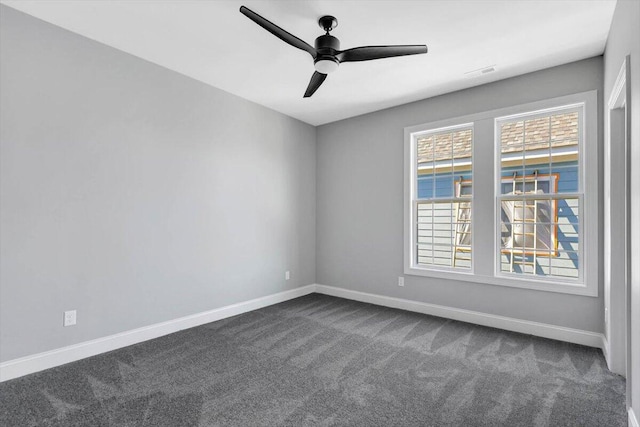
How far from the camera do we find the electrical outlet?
2.67 m

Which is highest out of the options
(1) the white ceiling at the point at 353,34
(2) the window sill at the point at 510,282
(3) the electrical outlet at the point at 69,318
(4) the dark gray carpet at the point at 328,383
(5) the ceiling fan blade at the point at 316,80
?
(1) the white ceiling at the point at 353,34

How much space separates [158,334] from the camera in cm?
327

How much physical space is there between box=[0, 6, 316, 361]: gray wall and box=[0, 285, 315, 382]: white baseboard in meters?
0.07

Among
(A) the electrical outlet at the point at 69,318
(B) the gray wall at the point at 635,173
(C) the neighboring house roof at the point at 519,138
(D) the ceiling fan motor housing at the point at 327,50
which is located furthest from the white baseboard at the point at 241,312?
(D) the ceiling fan motor housing at the point at 327,50

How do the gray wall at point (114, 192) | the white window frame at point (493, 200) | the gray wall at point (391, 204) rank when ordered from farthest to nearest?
1. the gray wall at point (391, 204)
2. the white window frame at point (493, 200)
3. the gray wall at point (114, 192)

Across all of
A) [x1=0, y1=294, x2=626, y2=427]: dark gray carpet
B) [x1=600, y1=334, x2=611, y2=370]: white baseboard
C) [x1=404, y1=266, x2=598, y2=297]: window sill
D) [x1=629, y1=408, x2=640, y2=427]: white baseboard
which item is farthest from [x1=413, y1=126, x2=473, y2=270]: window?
[x1=629, y1=408, x2=640, y2=427]: white baseboard

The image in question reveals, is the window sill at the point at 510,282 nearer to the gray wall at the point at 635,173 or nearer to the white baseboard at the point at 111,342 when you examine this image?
the gray wall at the point at 635,173

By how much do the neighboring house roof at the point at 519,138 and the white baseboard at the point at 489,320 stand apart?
74.9 inches

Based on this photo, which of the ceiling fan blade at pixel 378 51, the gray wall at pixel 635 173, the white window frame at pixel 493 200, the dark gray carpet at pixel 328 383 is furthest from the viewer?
the white window frame at pixel 493 200

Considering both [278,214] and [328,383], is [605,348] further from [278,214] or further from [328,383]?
[278,214]

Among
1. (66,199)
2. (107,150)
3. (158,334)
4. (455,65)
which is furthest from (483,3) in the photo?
(158,334)

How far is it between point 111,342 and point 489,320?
3.95m

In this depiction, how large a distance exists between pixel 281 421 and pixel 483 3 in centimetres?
325

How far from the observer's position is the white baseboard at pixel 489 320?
3082 mm
